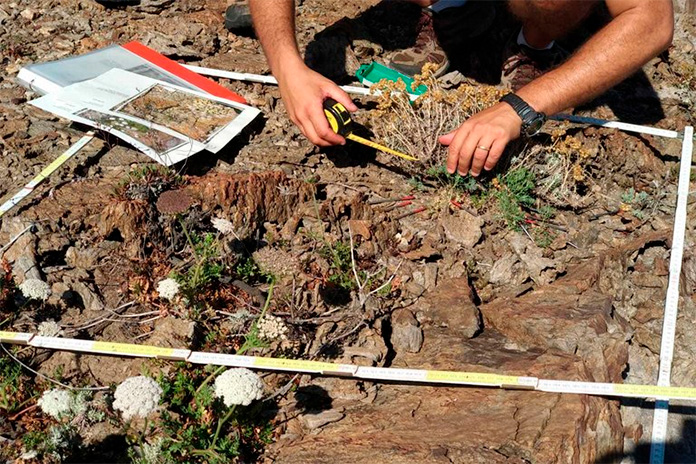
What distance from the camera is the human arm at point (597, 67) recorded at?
11.7ft

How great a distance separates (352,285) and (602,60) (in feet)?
5.81

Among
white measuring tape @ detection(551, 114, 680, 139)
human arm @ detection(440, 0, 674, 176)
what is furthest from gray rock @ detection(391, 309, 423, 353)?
white measuring tape @ detection(551, 114, 680, 139)

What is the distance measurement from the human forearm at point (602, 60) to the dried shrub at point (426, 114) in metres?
0.40

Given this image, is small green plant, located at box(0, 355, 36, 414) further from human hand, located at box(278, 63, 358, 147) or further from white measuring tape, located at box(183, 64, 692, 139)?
white measuring tape, located at box(183, 64, 692, 139)

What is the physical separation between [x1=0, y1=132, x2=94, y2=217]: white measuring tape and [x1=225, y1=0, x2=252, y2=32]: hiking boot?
1582 mm

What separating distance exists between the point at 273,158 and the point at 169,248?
0.95 m

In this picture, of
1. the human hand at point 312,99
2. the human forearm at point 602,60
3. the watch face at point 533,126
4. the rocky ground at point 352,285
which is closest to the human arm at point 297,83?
the human hand at point 312,99

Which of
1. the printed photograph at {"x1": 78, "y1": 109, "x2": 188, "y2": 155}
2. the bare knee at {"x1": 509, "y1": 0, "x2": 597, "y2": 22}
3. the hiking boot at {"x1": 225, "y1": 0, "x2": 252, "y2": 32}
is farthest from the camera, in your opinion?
the hiking boot at {"x1": 225, "y1": 0, "x2": 252, "y2": 32}

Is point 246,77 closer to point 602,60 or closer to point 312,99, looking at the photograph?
point 312,99

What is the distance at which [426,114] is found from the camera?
157 inches

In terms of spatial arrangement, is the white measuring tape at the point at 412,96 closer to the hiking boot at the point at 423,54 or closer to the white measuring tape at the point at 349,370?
the hiking boot at the point at 423,54

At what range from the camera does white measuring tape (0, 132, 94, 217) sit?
3504mm

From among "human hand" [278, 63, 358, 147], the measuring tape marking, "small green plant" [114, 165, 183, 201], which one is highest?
"human hand" [278, 63, 358, 147]

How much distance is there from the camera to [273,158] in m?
4.10
